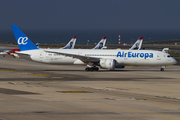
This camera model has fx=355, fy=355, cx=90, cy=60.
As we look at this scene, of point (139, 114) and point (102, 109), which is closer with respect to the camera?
point (139, 114)

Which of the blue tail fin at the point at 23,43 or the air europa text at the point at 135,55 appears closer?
the air europa text at the point at 135,55

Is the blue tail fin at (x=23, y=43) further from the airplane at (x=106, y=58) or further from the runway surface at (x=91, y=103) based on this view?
the runway surface at (x=91, y=103)

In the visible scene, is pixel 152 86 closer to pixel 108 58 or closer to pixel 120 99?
pixel 120 99

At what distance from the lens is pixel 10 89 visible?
Result: 3338cm

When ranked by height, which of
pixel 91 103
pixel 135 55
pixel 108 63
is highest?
pixel 135 55

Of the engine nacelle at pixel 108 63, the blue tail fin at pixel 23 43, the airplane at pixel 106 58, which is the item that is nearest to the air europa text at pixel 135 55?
the airplane at pixel 106 58

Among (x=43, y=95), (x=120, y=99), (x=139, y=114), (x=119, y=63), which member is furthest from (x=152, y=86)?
(x=119, y=63)

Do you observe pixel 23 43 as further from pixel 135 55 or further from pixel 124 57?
pixel 135 55

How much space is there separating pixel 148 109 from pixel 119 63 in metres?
34.2

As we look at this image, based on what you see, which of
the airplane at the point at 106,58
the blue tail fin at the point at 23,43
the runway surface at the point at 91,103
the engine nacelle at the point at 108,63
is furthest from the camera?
the blue tail fin at the point at 23,43

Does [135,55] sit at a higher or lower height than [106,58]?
higher

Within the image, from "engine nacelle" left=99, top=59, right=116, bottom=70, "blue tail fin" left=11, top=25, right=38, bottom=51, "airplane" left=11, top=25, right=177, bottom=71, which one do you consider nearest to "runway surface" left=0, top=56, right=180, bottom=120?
"engine nacelle" left=99, top=59, right=116, bottom=70

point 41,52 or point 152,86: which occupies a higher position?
point 41,52

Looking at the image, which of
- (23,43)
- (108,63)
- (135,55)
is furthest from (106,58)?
(23,43)
